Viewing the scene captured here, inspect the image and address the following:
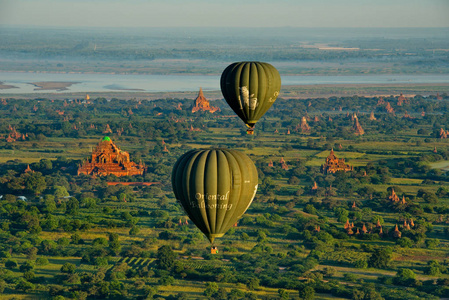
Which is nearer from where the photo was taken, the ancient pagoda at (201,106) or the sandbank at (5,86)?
the ancient pagoda at (201,106)

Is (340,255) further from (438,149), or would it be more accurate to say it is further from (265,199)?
(438,149)

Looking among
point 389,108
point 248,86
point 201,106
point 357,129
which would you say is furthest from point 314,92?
point 248,86

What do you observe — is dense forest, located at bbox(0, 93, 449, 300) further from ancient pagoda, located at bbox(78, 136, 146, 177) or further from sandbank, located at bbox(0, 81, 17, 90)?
sandbank, located at bbox(0, 81, 17, 90)

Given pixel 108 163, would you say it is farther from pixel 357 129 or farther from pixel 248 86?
pixel 357 129

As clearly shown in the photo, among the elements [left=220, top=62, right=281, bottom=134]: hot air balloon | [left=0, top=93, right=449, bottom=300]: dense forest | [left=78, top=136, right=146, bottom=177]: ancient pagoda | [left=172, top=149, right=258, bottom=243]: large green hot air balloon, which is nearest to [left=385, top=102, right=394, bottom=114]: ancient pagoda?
[left=0, top=93, right=449, bottom=300]: dense forest

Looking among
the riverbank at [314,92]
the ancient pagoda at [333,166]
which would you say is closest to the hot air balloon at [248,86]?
the ancient pagoda at [333,166]

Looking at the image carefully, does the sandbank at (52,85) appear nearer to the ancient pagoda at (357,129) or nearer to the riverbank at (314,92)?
the riverbank at (314,92)
